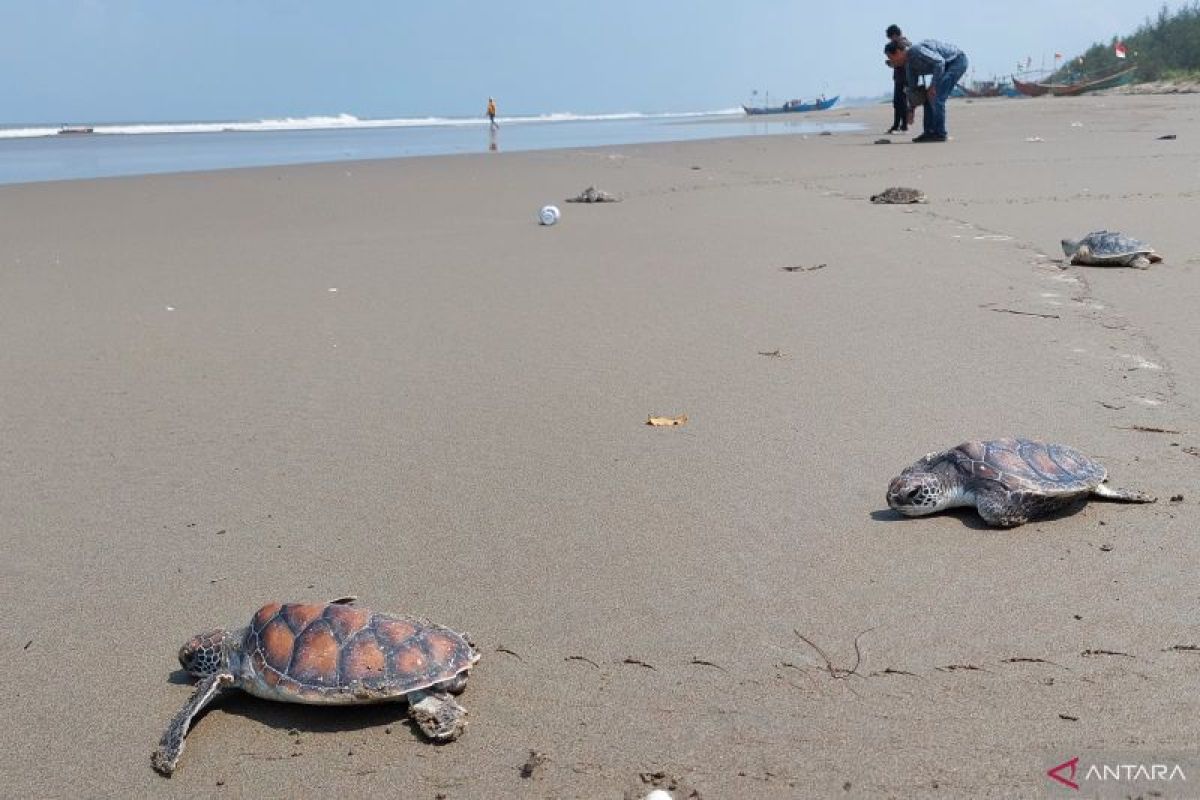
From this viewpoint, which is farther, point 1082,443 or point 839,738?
point 1082,443

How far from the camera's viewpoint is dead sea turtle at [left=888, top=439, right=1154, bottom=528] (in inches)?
149

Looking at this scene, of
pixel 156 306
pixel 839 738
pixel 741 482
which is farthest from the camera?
pixel 156 306

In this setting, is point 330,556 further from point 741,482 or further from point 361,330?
point 361,330

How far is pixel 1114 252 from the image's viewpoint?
25.5 feet

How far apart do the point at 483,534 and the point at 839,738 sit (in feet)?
5.56

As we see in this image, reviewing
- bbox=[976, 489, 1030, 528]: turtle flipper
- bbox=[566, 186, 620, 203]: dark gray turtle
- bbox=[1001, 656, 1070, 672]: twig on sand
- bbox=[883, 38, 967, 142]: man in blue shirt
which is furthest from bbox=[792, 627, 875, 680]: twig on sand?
bbox=[883, 38, 967, 142]: man in blue shirt

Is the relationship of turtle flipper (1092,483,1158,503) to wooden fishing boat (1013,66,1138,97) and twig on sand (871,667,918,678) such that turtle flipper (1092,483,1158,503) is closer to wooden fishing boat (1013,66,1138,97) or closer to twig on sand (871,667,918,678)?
twig on sand (871,667,918,678)

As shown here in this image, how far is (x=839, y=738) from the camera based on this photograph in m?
2.71

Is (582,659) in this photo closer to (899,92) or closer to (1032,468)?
(1032,468)

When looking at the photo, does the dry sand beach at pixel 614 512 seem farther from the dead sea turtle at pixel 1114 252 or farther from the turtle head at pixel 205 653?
the dead sea turtle at pixel 1114 252

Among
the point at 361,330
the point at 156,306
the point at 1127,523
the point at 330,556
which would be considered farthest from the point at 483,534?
the point at 156,306

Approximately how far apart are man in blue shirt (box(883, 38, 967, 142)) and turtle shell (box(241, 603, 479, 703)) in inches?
729

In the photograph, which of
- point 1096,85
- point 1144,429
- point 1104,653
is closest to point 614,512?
point 1104,653

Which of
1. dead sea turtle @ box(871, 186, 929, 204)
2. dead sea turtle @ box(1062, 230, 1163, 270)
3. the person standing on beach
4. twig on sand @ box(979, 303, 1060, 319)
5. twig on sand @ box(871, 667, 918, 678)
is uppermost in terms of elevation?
the person standing on beach
